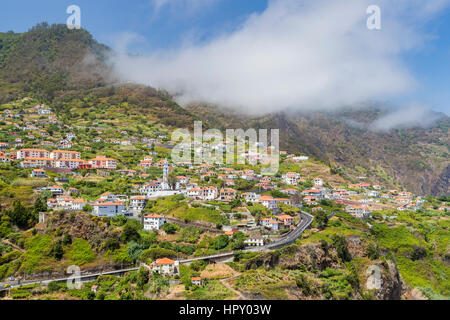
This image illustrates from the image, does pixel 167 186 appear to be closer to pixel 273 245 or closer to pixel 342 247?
pixel 273 245

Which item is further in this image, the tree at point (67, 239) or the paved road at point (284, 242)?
the tree at point (67, 239)

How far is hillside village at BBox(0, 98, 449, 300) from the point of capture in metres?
31.0

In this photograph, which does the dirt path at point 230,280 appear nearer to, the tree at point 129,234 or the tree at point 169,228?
the tree at point 169,228

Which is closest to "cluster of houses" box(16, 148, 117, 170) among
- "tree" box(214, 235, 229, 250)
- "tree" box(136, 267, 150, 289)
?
"tree" box(214, 235, 229, 250)

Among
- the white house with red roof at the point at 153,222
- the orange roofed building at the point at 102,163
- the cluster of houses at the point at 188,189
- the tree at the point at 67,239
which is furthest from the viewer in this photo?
the orange roofed building at the point at 102,163

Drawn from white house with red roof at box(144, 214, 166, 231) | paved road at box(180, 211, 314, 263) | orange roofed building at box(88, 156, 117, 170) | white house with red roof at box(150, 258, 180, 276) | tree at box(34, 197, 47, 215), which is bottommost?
white house with red roof at box(150, 258, 180, 276)

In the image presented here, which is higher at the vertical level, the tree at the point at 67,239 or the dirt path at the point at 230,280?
the tree at the point at 67,239

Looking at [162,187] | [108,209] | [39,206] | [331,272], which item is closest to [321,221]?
[331,272]

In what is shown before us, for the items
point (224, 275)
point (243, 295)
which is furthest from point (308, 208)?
point (243, 295)

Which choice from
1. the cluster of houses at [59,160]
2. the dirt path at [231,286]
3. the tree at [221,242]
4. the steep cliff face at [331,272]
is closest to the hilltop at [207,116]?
the cluster of houses at [59,160]

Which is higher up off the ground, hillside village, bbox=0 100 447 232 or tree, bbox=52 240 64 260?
hillside village, bbox=0 100 447 232

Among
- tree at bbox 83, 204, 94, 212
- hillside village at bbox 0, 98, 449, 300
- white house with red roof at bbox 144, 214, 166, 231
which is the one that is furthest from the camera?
hillside village at bbox 0, 98, 449, 300

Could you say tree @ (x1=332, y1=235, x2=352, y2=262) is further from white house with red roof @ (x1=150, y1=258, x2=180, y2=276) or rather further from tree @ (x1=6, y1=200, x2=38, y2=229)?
tree @ (x1=6, y1=200, x2=38, y2=229)

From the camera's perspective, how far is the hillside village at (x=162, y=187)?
3098cm
